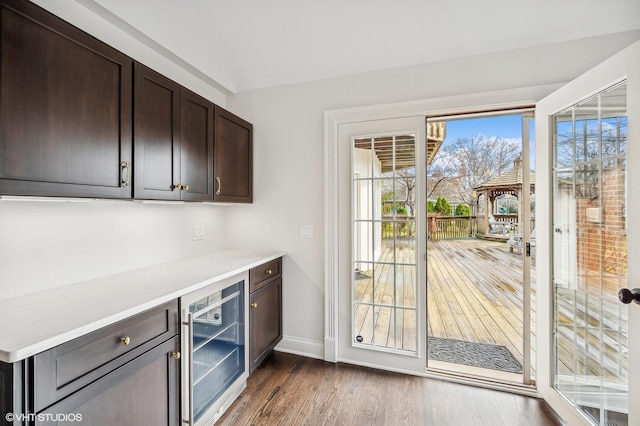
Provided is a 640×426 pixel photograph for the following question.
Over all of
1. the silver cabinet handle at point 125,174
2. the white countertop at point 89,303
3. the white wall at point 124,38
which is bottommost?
the white countertop at point 89,303

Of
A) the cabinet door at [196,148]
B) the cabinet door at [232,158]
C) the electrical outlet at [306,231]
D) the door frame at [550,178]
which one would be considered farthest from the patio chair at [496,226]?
the cabinet door at [196,148]

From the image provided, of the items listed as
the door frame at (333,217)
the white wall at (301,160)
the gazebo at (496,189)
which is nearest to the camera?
the white wall at (301,160)

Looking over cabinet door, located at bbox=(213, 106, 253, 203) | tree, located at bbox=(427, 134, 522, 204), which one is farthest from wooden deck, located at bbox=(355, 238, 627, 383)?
cabinet door, located at bbox=(213, 106, 253, 203)

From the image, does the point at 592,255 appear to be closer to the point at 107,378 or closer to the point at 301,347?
the point at 301,347

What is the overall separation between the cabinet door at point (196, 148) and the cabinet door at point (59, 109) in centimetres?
41

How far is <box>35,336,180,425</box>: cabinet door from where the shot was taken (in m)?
1.04

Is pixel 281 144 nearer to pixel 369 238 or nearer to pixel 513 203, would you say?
pixel 369 238

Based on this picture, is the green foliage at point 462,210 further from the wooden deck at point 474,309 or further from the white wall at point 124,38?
the white wall at point 124,38

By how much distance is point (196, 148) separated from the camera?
2.04 meters

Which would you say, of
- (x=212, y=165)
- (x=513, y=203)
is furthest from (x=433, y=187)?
(x=212, y=165)

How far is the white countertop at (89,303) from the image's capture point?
95cm

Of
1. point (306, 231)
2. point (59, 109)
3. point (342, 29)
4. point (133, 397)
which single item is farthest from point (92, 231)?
point (342, 29)

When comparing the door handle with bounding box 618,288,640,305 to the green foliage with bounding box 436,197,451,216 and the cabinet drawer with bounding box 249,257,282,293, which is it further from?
the green foliage with bounding box 436,197,451,216

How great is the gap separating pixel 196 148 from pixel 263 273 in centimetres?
108
